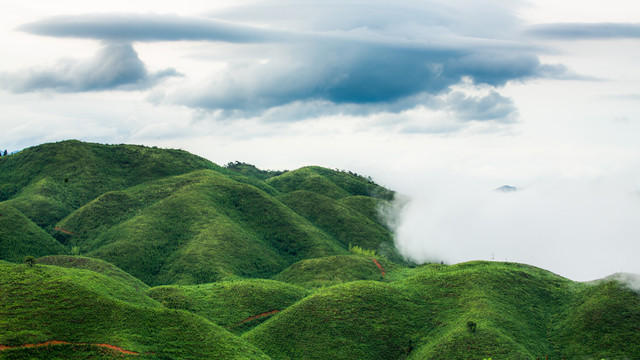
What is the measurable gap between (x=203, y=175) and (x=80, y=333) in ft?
345

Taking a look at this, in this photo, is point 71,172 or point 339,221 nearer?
point 339,221

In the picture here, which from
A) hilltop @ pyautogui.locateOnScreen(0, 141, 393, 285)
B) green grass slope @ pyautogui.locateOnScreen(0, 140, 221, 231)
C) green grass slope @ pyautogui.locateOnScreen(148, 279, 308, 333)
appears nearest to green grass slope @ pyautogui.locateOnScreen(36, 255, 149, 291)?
green grass slope @ pyautogui.locateOnScreen(148, 279, 308, 333)

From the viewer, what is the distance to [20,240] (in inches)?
3930

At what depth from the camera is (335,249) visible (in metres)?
127

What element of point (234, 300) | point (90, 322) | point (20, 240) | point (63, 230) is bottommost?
point (90, 322)

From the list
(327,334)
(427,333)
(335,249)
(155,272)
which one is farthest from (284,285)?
(335,249)

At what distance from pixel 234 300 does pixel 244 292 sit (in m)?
2.52

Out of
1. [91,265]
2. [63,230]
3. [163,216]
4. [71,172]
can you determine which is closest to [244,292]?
[91,265]

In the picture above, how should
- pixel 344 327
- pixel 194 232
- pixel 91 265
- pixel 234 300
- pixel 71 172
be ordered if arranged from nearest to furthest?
pixel 344 327
pixel 234 300
pixel 91 265
pixel 194 232
pixel 71 172

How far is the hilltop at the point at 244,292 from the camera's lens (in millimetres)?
53156

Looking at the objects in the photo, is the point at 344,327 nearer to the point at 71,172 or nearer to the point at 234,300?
the point at 234,300

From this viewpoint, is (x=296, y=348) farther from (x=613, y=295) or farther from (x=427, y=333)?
(x=613, y=295)

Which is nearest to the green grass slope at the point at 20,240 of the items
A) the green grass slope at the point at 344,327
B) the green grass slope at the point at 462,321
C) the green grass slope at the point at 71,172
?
the green grass slope at the point at 71,172

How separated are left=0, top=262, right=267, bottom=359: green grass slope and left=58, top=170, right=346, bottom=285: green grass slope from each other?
125 ft
